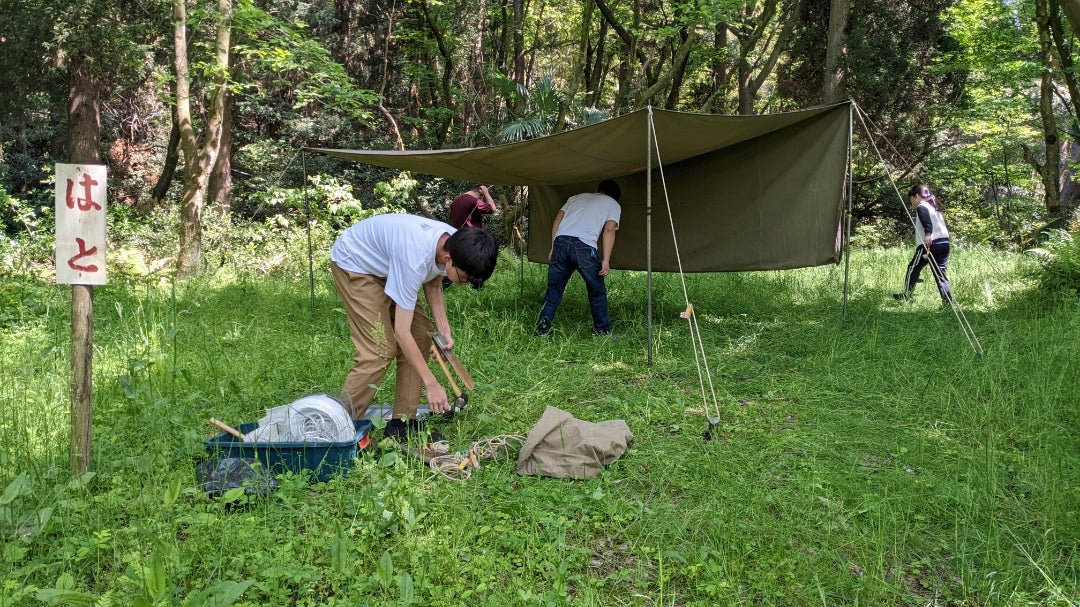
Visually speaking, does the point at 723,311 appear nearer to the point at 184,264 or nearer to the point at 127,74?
the point at 184,264

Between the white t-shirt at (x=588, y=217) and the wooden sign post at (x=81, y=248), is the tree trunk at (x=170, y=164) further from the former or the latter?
the wooden sign post at (x=81, y=248)

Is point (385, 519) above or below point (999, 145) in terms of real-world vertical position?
below

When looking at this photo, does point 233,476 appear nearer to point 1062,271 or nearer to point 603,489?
point 603,489

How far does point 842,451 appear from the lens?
2795 mm

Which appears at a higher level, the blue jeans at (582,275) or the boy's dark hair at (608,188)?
the boy's dark hair at (608,188)

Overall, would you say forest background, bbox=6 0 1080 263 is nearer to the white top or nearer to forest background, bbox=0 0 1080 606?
forest background, bbox=0 0 1080 606

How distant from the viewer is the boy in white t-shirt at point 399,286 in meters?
2.29

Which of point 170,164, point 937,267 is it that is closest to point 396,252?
point 937,267

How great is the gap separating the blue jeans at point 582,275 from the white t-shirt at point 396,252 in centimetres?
246

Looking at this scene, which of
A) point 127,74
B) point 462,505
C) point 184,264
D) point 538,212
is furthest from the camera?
point 127,74

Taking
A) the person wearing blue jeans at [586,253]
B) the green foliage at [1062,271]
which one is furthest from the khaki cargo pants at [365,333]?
the green foliage at [1062,271]

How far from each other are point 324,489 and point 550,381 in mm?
1705

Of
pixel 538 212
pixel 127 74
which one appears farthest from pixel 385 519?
pixel 127 74

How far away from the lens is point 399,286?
2.36 metres
